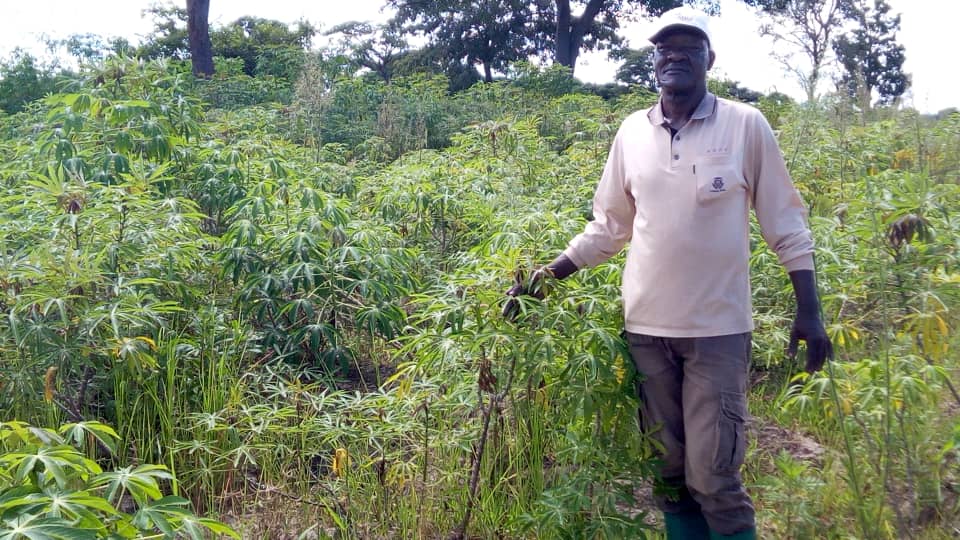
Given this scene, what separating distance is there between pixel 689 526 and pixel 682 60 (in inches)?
55.5

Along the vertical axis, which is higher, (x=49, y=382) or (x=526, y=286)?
(x=526, y=286)

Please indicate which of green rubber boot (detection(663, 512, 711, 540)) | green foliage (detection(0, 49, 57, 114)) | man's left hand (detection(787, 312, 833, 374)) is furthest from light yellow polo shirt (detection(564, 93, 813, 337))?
green foliage (detection(0, 49, 57, 114))

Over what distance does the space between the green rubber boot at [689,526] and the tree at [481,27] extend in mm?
21213

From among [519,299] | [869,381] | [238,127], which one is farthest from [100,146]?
[869,381]

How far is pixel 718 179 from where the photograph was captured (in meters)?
2.27

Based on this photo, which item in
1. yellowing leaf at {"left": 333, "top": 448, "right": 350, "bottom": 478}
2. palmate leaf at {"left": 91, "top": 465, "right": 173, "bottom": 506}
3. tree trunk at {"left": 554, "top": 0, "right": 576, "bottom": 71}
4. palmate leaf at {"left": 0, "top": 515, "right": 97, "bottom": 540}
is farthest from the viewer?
tree trunk at {"left": 554, "top": 0, "right": 576, "bottom": 71}

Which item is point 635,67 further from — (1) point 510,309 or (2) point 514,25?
(1) point 510,309

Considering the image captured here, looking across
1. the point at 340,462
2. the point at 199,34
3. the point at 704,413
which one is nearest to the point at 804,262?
the point at 704,413

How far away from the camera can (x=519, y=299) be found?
240 cm

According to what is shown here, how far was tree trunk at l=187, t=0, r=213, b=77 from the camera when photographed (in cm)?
1269

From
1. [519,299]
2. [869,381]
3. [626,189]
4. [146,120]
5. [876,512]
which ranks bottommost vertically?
[876,512]

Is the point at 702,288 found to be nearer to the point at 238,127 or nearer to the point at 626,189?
the point at 626,189

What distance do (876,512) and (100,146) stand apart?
4.30 metres

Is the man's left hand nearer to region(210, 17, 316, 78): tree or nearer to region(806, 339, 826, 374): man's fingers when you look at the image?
region(806, 339, 826, 374): man's fingers
